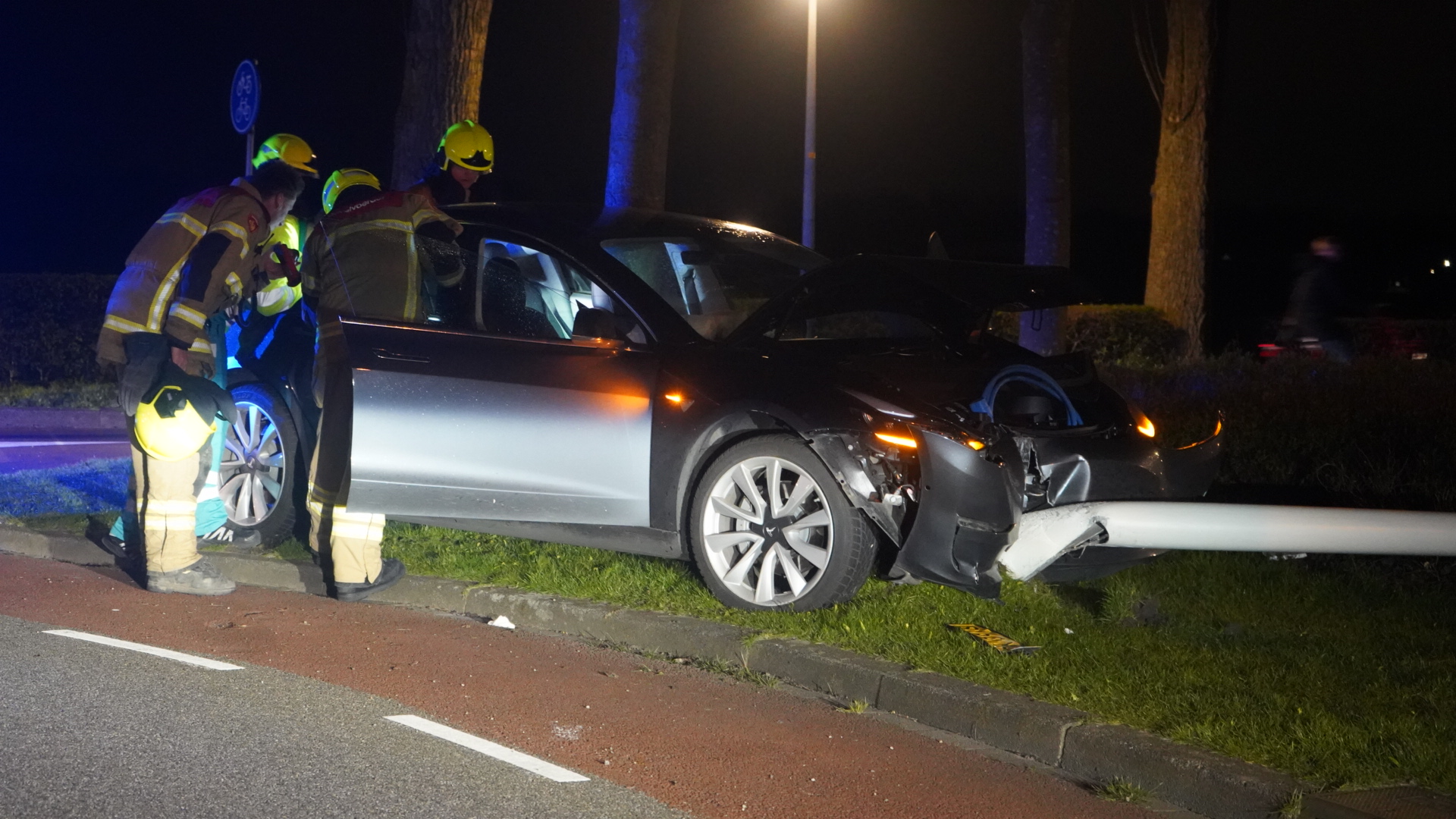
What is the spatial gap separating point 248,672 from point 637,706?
1.47m

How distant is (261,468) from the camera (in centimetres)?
748

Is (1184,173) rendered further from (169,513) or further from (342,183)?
(169,513)

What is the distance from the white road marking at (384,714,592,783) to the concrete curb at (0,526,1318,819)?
1227 millimetres

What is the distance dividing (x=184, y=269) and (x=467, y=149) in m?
1.39

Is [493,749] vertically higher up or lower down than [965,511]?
lower down

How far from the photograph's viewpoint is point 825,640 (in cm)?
558

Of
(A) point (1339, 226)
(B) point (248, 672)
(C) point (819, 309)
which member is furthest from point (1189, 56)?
(A) point (1339, 226)

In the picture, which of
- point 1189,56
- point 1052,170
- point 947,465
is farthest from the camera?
point 1189,56

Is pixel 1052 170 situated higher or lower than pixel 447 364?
higher

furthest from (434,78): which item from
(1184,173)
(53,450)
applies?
(1184,173)

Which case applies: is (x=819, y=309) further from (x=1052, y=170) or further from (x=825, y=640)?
(x=1052, y=170)

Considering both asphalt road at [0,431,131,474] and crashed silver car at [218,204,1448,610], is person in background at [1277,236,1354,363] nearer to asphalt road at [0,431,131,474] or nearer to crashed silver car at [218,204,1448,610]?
crashed silver car at [218,204,1448,610]

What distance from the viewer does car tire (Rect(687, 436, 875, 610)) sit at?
18.9ft

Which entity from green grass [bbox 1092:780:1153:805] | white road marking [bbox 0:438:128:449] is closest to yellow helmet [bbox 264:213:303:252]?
green grass [bbox 1092:780:1153:805]
